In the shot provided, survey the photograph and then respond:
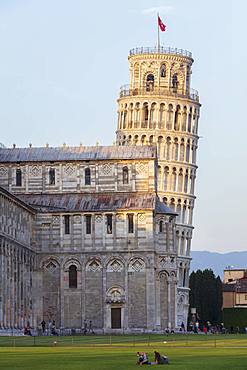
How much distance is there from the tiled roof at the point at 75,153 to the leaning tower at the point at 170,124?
1265 inches

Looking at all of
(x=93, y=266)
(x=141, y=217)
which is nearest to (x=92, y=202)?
(x=141, y=217)

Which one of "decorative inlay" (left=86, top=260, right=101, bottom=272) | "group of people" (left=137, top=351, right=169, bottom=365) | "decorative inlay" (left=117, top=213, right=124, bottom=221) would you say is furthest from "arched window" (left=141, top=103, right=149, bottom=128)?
"group of people" (left=137, top=351, right=169, bottom=365)

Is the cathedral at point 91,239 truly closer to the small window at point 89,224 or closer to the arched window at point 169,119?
the small window at point 89,224

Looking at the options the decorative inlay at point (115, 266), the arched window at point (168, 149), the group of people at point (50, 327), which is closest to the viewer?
the group of people at point (50, 327)

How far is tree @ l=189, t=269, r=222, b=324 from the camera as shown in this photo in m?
175

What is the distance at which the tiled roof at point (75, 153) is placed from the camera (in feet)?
436

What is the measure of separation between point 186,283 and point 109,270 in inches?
1717

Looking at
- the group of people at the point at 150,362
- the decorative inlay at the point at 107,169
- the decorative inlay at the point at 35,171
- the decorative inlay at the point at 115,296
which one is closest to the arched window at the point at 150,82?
the decorative inlay at the point at 107,169

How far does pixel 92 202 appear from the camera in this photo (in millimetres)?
130000

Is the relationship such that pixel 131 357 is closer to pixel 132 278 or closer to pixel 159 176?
pixel 132 278

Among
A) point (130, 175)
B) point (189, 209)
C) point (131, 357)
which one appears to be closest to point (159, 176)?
point (189, 209)

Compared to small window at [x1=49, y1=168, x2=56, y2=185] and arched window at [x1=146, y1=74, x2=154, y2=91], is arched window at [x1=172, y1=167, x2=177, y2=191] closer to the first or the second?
arched window at [x1=146, y1=74, x2=154, y2=91]

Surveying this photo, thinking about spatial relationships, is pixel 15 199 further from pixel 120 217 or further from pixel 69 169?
pixel 69 169

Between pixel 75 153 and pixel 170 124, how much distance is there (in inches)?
1506
